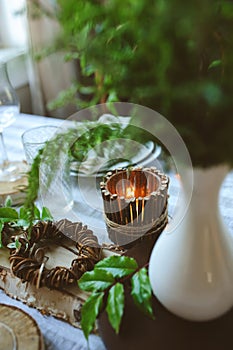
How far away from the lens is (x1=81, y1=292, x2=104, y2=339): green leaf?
1.58 feet

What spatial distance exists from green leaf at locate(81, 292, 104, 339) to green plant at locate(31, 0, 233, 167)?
198mm

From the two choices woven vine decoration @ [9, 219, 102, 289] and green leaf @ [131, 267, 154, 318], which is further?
woven vine decoration @ [9, 219, 102, 289]

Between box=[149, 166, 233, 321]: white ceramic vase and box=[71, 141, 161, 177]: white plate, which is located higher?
box=[149, 166, 233, 321]: white ceramic vase

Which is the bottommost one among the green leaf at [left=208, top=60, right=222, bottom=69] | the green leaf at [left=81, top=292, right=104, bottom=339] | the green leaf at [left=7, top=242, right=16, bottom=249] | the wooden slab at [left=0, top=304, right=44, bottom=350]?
the green leaf at [left=7, top=242, right=16, bottom=249]

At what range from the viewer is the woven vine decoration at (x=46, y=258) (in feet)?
1.97

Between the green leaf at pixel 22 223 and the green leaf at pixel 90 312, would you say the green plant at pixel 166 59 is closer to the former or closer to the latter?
the green leaf at pixel 90 312

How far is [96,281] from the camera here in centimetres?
51

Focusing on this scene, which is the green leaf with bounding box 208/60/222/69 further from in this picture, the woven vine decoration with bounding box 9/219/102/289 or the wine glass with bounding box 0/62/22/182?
the wine glass with bounding box 0/62/22/182

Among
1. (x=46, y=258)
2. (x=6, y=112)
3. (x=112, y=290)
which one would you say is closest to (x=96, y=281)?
(x=112, y=290)

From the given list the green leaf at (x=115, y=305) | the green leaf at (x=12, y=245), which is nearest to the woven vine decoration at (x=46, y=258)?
the green leaf at (x=12, y=245)

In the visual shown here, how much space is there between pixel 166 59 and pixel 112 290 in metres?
0.27

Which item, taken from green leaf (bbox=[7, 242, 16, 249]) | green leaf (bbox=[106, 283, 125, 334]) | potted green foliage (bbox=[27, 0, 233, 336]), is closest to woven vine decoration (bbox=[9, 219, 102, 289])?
green leaf (bbox=[7, 242, 16, 249])

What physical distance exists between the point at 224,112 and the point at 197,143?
0.12ft

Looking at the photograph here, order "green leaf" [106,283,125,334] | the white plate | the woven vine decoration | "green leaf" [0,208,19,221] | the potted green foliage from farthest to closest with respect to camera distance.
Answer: the white plate < "green leaf" [0,208,19,221] < the woven vine decoration < "green leaf" [106,283,125,334] < the potted green foliage
